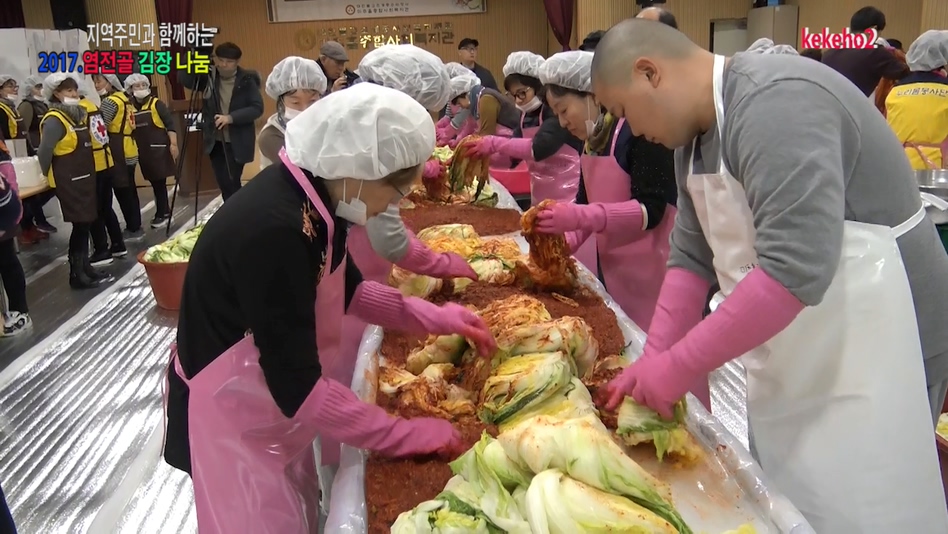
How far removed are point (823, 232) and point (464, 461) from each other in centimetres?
83

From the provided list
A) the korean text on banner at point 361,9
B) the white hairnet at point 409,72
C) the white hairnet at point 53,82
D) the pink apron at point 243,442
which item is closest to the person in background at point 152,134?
the white hairnet at point 53,82

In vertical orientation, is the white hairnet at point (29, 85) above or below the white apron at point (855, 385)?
above

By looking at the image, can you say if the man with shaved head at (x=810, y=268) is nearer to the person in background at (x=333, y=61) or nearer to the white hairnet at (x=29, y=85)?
the person in background at (x=333, y=61)

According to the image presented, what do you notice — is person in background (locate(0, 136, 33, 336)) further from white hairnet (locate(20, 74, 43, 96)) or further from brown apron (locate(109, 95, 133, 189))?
white hairnet (locate(20, 74, 43, 96))

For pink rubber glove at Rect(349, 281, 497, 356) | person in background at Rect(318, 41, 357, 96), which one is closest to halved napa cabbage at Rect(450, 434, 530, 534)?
pink rubber glove at Rect(349, 281, 497, 356)

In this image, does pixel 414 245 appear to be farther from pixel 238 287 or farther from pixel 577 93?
pixel 238 287

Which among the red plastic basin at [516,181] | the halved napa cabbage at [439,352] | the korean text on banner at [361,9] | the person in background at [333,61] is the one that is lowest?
the red plastic basin at [516,181]

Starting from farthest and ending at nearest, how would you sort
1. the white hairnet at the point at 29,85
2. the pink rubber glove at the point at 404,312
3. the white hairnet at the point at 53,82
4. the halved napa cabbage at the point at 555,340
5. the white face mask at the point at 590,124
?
the white hairnet at the point at 29,85 → the white hairnet at the point at 53,82 → the white face mask at the point at 590,124 → the pink rubber glove at the point at 404,312 → the halved napa cabbage at the point at 555,340

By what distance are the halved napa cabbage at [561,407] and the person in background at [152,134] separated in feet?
25.9

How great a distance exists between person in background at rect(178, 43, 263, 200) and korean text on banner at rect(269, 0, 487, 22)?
7.41 metres

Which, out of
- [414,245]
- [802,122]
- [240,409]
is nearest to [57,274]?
[414,245]

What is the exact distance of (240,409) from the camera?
1.73 m

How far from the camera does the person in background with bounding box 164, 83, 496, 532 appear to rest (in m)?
1.53

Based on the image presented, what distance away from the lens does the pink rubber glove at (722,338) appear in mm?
1366
